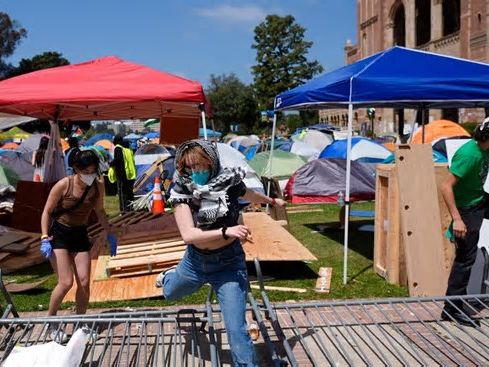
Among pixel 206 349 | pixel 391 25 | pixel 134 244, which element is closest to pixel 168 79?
pixel 134 244

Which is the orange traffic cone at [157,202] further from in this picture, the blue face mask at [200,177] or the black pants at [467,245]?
the blue face mask at [200,177]

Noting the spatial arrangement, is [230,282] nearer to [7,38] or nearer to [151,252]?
[151,252]

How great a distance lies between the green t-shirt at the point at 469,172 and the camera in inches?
194

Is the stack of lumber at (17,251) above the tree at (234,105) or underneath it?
underneath

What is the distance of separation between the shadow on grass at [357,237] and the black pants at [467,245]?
3.18m

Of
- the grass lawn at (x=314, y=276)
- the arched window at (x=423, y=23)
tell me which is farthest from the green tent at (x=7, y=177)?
the arched window at (x=423, y=23)

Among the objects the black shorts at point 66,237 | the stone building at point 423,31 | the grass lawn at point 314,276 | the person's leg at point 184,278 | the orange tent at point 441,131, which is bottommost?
the grass lawn at point 314,276

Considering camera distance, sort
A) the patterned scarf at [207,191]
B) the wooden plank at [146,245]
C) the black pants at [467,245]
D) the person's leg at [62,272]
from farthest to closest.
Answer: the wooden plank at [146,245]
the black pants at [467,245]
the person's leg at [62,272]
the patterned scarf at [207,191]

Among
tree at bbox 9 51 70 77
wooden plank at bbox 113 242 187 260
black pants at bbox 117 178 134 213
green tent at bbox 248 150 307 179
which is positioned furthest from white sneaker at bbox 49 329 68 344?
tree at bbox 9 51 70 77

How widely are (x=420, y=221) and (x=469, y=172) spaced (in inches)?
54.4

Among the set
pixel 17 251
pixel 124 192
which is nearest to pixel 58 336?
pixel 17 251

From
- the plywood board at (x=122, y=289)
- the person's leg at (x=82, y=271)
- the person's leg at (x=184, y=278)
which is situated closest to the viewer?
the person's leg at (x=184, y=278)

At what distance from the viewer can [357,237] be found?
33.2ft

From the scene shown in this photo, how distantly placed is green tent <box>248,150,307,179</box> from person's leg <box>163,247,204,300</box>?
12357 mm
